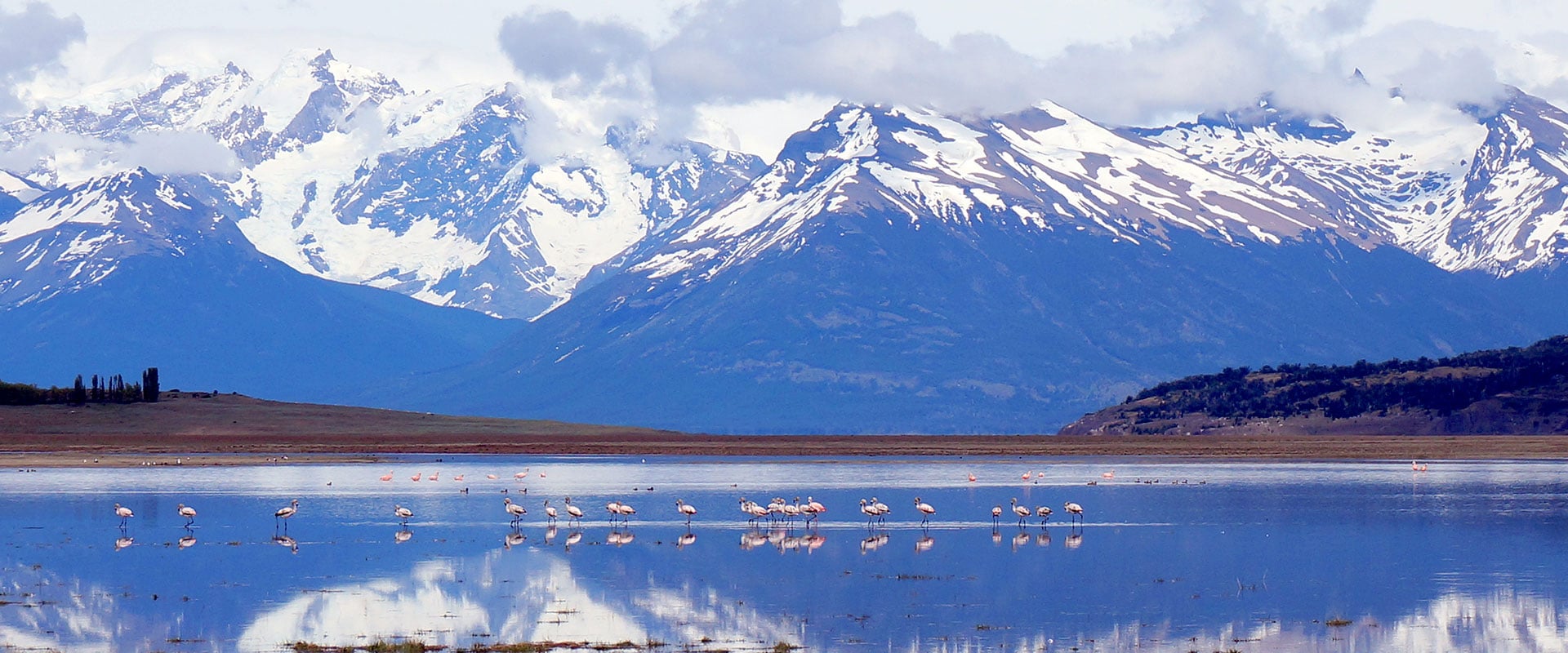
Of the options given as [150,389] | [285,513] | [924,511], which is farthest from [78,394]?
[924,511]

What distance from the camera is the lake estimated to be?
44.1 metres

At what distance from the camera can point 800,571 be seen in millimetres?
56688

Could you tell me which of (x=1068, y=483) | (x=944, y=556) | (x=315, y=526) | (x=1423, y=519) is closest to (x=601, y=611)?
(x=944, y=556)

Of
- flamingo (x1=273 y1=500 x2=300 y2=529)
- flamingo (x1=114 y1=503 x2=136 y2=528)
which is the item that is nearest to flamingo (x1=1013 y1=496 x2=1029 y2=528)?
flamingo (x1=273 y1=500 x2=300 y2=529)

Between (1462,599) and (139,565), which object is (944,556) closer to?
(1462,599)

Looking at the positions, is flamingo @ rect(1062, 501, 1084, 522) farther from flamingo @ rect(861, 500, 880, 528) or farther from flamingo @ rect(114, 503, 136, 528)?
flamingo @ rect(114, 503, 136, 528)

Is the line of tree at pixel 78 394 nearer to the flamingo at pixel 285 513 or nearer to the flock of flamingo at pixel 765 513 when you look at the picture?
the flamingo at pixel 285 513

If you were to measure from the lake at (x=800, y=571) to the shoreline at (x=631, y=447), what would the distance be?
131ft

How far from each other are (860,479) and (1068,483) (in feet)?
36.0

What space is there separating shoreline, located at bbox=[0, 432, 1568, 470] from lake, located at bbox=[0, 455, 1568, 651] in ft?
131

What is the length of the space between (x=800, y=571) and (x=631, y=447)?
362 ft

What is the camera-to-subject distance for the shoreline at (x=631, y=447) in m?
137

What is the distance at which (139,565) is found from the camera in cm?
5750

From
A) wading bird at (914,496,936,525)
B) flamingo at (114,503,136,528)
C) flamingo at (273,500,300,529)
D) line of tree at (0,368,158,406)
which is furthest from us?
line of tree at (0,368,158,406)
